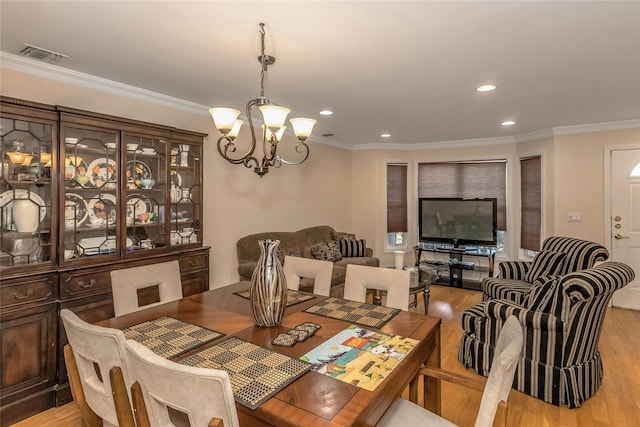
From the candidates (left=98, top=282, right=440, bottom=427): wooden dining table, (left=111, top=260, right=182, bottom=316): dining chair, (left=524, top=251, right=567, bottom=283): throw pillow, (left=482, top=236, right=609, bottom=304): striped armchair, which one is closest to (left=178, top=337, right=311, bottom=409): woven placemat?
(left=98, top=282, right=440, bottom=427): wooden dining table

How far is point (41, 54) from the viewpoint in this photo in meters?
2.40

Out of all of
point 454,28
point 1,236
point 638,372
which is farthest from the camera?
point 638,372

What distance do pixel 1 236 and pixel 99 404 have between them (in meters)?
1.53

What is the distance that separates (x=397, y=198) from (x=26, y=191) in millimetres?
5378

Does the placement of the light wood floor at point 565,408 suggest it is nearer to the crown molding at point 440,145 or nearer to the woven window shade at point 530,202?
the woven window shade at point 530,202

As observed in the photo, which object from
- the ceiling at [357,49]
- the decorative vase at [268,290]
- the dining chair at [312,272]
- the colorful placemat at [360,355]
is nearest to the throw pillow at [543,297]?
the colorful placemat at [360,355]

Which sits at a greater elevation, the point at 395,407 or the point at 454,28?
the point at 454,28

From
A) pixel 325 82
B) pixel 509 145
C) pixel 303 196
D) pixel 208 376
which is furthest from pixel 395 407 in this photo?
pixel 509 145

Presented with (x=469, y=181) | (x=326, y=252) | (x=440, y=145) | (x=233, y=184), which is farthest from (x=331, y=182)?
(x=469, y=181)

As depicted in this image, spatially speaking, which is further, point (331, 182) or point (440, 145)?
point (440, 145)

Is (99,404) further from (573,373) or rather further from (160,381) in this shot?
(573,373)

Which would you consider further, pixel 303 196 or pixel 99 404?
pixel 303 196

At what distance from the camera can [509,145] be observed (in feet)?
18.5

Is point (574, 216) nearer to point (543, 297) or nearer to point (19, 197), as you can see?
point (543, 297)
